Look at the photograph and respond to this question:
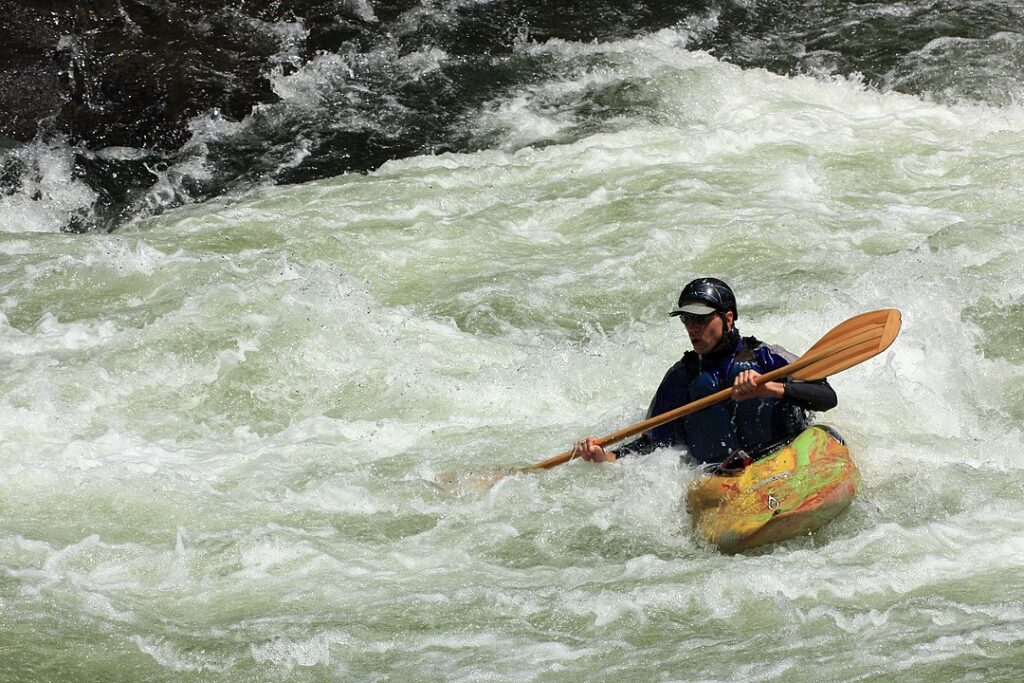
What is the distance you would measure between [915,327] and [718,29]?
209 inches

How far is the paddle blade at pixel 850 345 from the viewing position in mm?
4609

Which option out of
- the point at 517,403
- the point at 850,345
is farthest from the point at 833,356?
the point at 517,403

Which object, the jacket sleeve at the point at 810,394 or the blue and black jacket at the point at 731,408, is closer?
the jacket sleeve at the point at 810,394

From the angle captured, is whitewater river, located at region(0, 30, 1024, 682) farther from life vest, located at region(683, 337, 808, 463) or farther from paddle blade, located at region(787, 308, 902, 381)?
paddle blade, located at region(787, 308, 902, 381)

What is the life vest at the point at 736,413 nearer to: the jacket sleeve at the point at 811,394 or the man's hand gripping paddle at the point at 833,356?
the man's hand gripping paddle at the point at 833,356

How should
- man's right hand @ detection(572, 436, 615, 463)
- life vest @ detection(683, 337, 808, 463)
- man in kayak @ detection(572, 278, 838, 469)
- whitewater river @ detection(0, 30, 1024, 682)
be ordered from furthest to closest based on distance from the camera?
man's right hand @ detection(572, 436, 615, 463), life vest @ detection(683, 337, 808, 463), man in kayak @ detection(572, 278, 838, 469), whitewater river @ detection(0, 30, 1024, 682)

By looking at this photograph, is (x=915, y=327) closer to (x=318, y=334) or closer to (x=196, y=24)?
(x=318, y=334)

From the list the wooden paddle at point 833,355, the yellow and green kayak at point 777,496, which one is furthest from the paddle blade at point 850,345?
the yellow and green kayak at point 777,496

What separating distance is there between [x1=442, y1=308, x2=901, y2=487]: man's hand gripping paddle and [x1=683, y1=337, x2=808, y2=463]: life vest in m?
0.09

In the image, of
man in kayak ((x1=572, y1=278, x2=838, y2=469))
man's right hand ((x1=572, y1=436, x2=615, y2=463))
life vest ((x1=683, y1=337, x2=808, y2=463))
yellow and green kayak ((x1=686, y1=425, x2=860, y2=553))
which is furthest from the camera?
man's right hand ((x1=572, y1=436, x2=615, y2=463))

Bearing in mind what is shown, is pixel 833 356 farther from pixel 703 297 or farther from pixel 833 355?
pixel 703 297

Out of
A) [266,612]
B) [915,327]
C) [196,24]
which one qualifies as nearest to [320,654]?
[266,612]

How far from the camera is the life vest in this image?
4.78 metres

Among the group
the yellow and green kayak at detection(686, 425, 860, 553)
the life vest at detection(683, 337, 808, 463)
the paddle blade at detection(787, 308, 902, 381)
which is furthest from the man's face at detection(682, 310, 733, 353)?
the yellow and green kayak at detection(686, 425, 860, 553)
